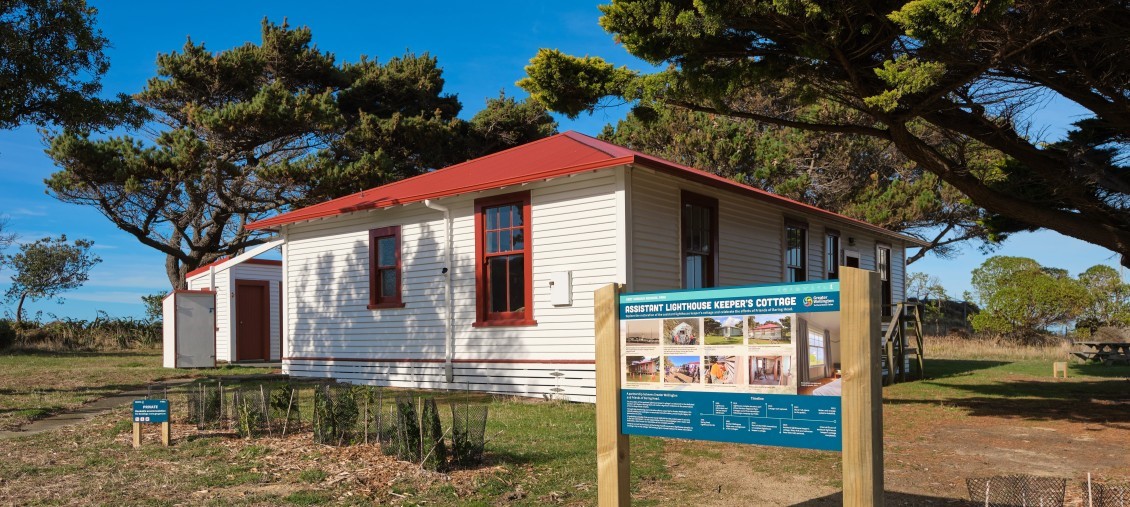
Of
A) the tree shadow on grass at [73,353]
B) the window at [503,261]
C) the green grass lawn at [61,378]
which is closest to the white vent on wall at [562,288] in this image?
the window at [503,261]

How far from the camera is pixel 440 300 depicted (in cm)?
1466

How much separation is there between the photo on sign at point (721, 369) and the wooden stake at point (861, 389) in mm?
662

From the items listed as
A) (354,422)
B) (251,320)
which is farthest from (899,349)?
(251,320)

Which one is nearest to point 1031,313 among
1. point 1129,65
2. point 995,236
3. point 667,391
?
point 995,236

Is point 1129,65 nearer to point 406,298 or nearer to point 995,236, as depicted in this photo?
point 995,236

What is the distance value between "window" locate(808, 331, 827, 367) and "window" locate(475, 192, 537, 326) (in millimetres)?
8877

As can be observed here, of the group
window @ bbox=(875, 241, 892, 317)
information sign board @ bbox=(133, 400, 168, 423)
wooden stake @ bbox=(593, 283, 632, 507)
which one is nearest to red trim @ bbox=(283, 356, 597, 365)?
information sign board @ bbox=(133, 400, 168, 423)

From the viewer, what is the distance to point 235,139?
25.3 metres

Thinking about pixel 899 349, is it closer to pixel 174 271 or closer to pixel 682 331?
pixel 682 331

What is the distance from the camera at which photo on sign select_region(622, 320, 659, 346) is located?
17.5 ft

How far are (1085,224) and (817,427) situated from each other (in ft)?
33.1

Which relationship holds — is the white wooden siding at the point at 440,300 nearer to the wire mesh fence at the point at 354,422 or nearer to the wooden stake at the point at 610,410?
the wire mesh fence at the point at 354,422

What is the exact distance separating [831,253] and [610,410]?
48.4 ft

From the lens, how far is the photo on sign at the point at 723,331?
494 centimetres
